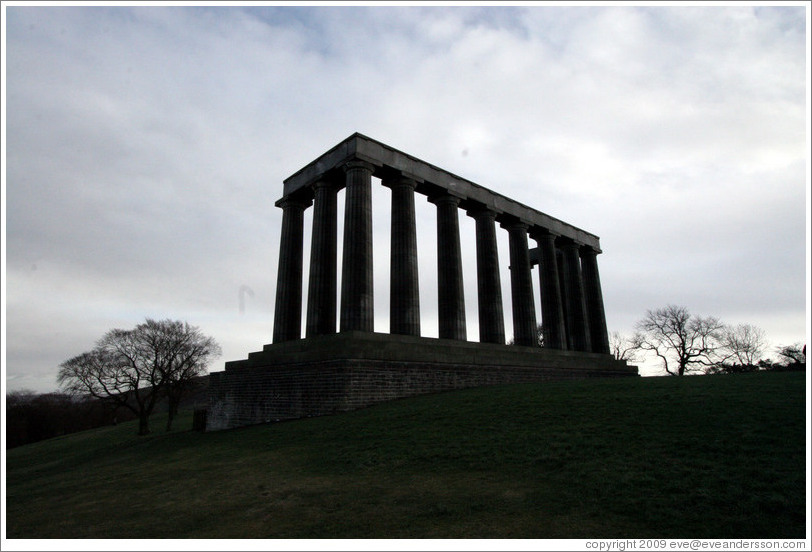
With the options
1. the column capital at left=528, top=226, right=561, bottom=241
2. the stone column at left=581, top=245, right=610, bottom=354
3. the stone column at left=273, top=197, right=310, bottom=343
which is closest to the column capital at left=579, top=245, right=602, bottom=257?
the stone column at left=581, top=245, right=610, bottom=354

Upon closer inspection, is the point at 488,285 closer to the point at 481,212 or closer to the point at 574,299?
the point at 481,212

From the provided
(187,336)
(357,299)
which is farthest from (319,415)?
(187,336)

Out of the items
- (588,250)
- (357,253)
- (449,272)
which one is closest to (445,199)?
(449,272)

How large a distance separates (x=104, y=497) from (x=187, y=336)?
4933 cm

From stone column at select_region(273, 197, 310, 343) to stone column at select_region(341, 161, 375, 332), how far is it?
741 centimetres

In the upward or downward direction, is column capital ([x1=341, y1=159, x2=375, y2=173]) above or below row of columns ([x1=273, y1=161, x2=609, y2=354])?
above

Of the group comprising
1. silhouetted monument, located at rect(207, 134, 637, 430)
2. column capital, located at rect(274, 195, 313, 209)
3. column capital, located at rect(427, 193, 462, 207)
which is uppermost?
column capital, located at rect(274, 195, 313, 209)

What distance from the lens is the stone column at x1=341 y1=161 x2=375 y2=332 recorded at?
27141mm

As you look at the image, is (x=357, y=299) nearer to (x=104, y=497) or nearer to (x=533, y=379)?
(x=533, y=379)

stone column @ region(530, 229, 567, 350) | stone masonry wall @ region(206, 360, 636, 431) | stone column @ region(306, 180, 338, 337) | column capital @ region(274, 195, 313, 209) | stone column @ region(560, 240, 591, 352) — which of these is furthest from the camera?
stone column @ region(560, 240, 591, 352)

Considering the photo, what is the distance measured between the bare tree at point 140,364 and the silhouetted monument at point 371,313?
2777cm

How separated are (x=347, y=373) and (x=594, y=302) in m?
32.7

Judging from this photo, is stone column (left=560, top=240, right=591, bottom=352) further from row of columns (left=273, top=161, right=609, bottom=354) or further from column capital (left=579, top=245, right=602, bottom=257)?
column capital (left=579, top=245, right=602, bottom=257)

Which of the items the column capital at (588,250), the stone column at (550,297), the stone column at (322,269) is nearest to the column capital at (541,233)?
the stone column at (550,297)
